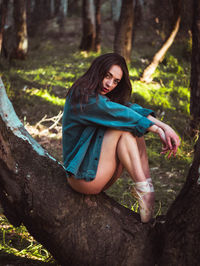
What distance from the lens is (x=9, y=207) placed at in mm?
2205

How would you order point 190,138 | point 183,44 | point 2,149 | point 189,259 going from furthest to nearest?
point 183,44 → point 190,138 → point 2,149 → point 189,259

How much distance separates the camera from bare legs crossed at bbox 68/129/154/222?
2193 mm

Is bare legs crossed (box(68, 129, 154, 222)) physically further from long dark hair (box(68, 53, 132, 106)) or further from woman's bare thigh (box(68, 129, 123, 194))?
long dark hair (box(68, 53, 132, 106))

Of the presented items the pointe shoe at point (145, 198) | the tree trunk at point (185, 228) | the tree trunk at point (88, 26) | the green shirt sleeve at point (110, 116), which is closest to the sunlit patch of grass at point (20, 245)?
the pointe shoe at point (145, 198)

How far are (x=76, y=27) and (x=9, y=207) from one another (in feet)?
54.0

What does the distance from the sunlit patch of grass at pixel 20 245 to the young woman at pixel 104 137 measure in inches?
28.9

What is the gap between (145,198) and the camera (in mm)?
2309

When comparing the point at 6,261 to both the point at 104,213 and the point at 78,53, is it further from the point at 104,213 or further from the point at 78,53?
the point at 78,53

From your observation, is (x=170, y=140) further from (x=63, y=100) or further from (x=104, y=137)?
(x=63, y=100)

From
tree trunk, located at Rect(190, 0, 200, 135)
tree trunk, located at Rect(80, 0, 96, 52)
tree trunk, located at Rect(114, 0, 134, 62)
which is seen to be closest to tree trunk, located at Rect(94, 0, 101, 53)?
tree trunk, located at Rect(80, 0, 96, 52)

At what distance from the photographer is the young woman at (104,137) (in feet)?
7.29

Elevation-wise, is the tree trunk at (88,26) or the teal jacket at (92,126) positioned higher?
the tree trunk at (88,26)

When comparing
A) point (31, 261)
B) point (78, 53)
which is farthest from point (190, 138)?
point (78, 53)

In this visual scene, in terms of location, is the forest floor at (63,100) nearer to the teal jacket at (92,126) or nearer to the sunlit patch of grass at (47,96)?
the sunlit patch of grass at (47,96)
